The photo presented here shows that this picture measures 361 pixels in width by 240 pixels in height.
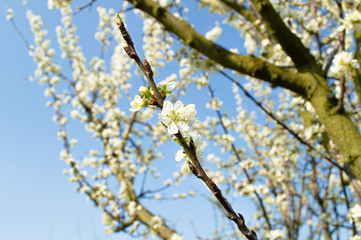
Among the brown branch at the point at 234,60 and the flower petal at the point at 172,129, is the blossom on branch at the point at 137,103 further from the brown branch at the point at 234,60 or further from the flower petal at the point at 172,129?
the brown branch at the point at 234,60

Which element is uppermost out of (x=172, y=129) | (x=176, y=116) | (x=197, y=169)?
(x=176, y=116)

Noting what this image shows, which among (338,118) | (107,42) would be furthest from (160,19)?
(107,42)

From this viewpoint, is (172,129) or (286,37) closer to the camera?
(172,129)

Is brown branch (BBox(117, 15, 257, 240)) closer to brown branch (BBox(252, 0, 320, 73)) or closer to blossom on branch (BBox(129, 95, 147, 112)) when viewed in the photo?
blossom on branch (BBox(129, 95, 147, 112))

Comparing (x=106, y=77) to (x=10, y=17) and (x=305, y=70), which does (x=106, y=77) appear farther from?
(x=305, y=70)

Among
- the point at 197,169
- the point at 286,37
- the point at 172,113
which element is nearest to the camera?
the point at 197,169

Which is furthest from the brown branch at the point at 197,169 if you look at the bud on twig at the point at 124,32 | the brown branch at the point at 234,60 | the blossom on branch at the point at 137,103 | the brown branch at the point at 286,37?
the brown branch at the point at 286,37

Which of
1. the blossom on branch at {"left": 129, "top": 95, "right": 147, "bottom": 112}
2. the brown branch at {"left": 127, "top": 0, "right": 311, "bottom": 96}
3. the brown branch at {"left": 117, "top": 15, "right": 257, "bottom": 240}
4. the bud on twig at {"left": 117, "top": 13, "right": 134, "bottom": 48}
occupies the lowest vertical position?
the brown branch at {"left": 117, "top": 15, "right": 257, "bottom": 240}

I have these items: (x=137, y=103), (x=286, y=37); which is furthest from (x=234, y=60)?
(x=137, y=103)

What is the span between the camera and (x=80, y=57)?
298 inches

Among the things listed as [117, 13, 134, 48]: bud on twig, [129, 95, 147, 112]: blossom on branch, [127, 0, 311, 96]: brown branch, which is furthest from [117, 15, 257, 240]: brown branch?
[127, 0, 311, 96]: brown branch

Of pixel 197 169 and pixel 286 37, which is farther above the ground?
pixel 286 37

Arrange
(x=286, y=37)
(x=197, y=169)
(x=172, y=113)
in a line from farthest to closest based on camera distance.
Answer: (x=286, y=37) < (x=172, y=113) < (x=197, y=169)

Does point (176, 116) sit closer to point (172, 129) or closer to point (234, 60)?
point (172, 129)
